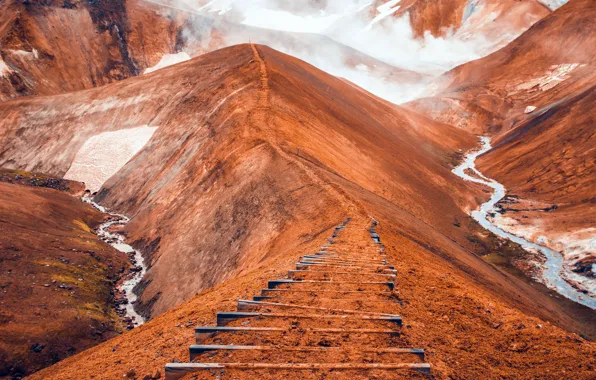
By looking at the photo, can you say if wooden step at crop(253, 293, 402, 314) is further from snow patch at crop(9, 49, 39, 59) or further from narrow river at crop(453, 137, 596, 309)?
snow patch at crop(9, 49, 39, 59)

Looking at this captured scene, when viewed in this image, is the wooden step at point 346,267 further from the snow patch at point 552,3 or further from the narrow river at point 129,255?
the snow patch at point 552,3

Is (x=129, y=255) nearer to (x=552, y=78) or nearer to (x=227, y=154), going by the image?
(x=227, y=154)

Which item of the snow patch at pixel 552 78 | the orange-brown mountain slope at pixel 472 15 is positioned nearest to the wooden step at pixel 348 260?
the snow patch at pixel 552 78

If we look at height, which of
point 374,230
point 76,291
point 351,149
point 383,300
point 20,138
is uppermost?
point 20,138

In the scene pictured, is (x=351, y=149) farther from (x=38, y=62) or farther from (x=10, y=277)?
(x=38, y=62)

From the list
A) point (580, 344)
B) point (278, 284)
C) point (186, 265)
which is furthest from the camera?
point (186, 265)

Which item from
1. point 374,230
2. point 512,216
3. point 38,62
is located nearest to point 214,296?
point 374,230

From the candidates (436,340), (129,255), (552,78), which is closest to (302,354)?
(436,340)
